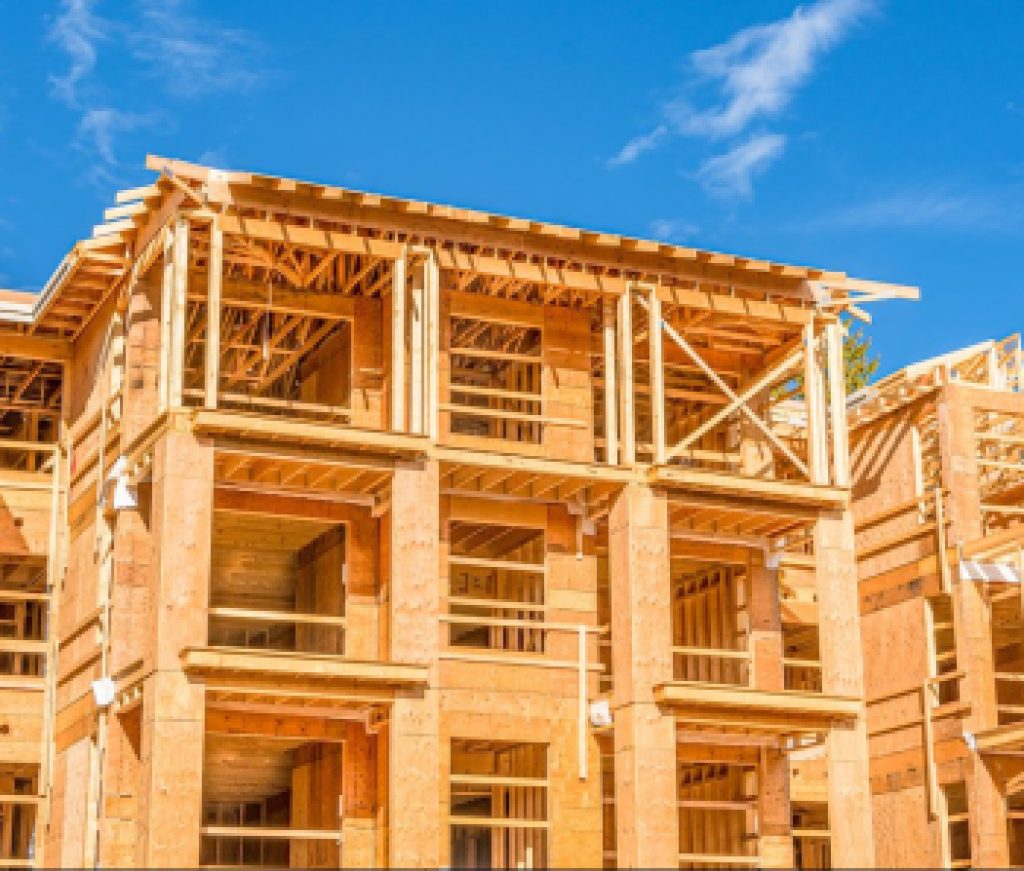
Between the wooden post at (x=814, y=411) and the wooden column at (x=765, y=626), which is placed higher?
the wooden post at (x=814, y=411)

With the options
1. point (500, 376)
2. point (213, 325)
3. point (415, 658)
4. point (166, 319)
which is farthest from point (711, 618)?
point (166, 319)

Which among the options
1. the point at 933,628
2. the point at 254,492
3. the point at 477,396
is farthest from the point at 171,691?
the point at 933,628

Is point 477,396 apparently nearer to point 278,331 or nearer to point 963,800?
point 278,331

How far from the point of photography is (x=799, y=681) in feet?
142

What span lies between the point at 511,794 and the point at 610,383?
298 inches

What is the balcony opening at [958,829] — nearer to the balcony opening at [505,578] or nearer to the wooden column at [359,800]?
the balcony opening at [505,578]

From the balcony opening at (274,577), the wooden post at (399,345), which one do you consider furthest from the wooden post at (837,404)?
the balcony opening at (274,577)

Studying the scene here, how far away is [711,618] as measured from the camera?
119ft

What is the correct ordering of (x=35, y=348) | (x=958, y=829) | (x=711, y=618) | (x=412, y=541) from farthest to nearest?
(x=958, y=829), (x=35, y=348), (x=711, y=618), (x=412, y=541)

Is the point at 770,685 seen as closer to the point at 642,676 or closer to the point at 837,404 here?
the point at 642,676

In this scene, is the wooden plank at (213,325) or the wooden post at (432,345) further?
the wooden post at (432,345)

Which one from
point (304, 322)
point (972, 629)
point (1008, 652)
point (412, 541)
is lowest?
point (972, 629)

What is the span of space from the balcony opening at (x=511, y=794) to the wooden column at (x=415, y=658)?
46.8 inches

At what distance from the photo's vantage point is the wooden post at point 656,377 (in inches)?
1275
